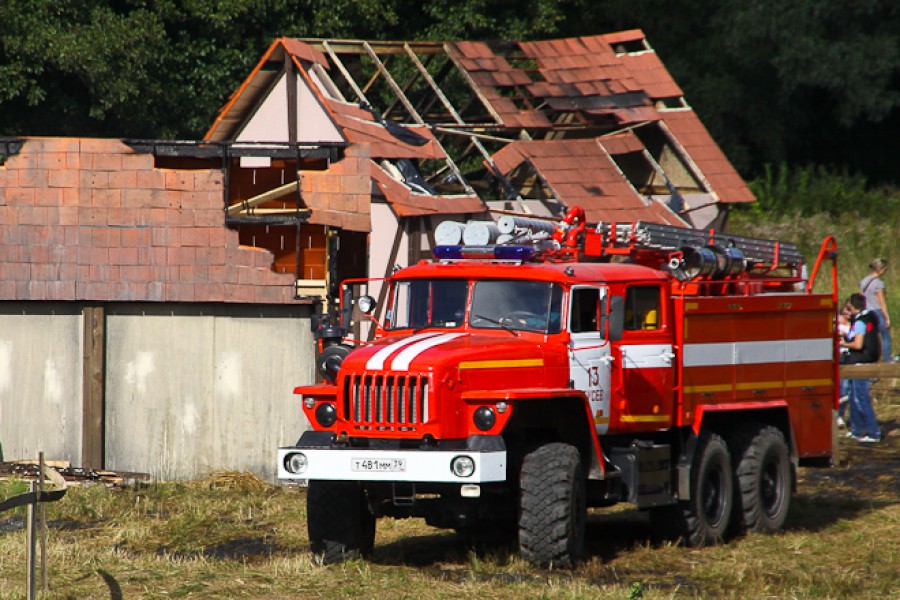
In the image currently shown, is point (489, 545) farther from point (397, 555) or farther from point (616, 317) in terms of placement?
point (616, 317)

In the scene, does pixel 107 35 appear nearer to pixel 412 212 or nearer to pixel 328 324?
pixel 412 212

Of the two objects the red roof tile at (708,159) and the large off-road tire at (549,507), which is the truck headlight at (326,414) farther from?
the red roof tile at (708,159)

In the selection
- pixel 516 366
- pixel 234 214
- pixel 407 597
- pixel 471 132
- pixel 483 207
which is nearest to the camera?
pixel 407 597

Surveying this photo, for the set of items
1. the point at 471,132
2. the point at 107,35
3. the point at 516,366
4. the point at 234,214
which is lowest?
the point at 516,366

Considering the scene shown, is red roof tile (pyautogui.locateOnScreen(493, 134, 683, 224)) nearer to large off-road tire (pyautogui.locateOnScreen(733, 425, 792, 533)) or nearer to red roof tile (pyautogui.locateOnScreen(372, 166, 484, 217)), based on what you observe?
red roof tile (pyautogui.locateOnScreen(372, 166, 484, 217))

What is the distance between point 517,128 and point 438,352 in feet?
43.1

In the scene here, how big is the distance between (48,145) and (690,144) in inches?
474

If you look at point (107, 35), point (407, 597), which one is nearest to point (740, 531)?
point (407, 597)

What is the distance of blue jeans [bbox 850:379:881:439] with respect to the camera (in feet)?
61.3

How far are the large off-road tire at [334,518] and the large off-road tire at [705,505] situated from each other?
2984 mm

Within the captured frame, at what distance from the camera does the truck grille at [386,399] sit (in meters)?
10.6

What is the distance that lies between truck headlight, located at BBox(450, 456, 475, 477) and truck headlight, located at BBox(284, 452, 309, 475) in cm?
118

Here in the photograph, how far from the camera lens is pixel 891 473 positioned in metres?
16.8

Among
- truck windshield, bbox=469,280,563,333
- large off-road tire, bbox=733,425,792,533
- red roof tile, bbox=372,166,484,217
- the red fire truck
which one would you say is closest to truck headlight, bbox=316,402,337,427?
the red fire truck
